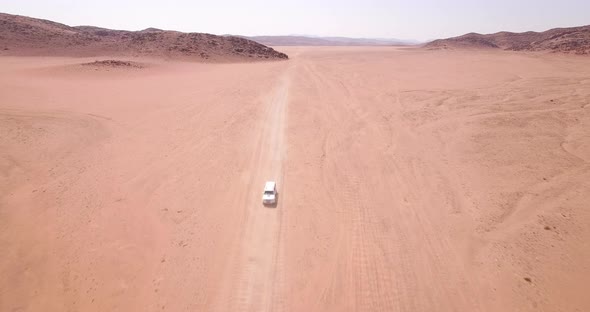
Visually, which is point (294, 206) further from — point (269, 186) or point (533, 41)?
point (533, 41)

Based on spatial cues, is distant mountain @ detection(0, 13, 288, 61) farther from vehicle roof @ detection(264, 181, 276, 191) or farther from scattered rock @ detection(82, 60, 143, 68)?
vehicle roof @ detection(264, 181, 276, 191)

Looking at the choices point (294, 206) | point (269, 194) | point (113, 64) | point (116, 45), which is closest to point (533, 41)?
point (116, 45)

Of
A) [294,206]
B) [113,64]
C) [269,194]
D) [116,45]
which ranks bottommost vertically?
A: [294,206]

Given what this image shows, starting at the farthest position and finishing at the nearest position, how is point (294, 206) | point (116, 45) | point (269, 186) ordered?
point (116, 45), point (269, 186), point (294, 206)

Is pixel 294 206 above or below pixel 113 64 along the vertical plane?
below

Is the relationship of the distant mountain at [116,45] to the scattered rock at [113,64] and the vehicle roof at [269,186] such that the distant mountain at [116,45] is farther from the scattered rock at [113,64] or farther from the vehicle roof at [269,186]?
the vehicle roof at [269,186]

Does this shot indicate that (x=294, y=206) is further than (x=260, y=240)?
Yes
